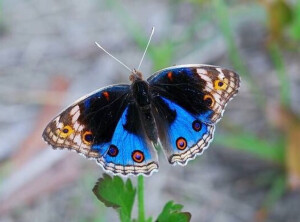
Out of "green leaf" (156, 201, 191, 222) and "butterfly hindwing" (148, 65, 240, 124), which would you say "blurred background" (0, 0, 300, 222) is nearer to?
"butterfly hindwing" (148, 65, 240, 124)

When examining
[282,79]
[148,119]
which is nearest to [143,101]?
[148,119]

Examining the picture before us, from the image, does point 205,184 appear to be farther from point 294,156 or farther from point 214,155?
point 294,156

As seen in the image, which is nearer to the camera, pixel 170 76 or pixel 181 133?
pixel 181 133

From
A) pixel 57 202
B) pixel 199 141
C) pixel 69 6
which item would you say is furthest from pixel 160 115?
pixel 69 6

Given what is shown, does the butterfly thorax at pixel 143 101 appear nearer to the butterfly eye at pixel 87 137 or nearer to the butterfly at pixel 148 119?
the butterfly at pixel 148 119

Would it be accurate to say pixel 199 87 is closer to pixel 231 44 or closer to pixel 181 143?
pixel 181 143

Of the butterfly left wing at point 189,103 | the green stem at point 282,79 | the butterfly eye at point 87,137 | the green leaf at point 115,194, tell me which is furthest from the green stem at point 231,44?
the green leaf at point 115,194
